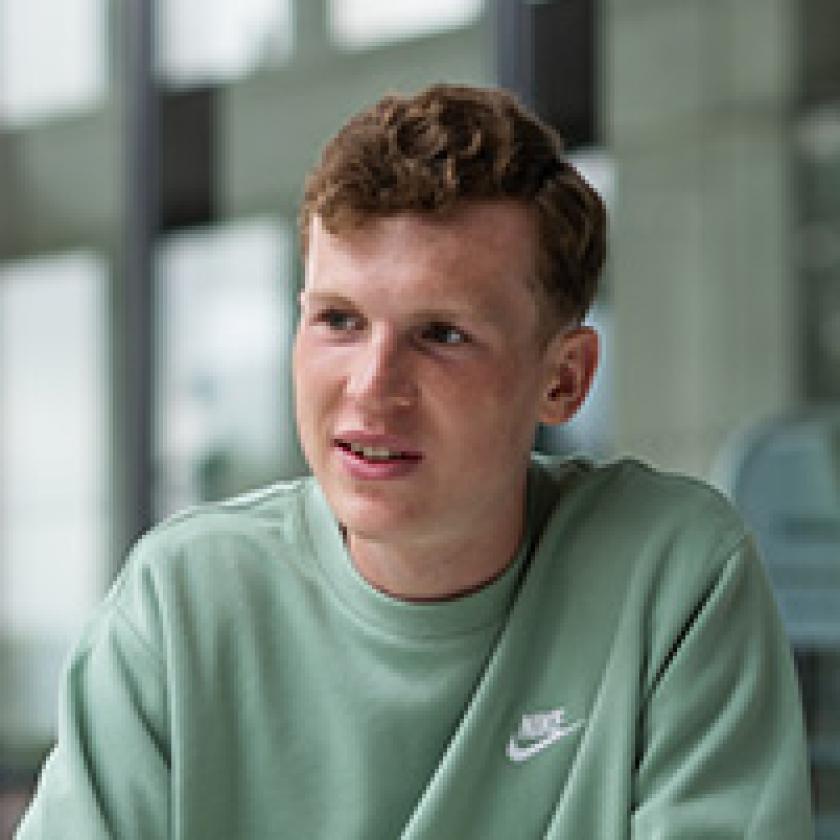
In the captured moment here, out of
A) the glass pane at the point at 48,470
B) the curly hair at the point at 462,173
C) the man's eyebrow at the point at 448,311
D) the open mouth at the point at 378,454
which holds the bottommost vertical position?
the glass pane at the point at 48,470

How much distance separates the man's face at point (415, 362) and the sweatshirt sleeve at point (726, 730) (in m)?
0.24

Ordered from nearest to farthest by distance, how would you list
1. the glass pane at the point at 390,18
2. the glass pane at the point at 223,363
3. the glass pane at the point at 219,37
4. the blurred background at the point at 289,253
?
the blurred background at the point at 289,253 < the glass pane at the point at 390,18 < the glass pane at the point at 223,363 < the glass pane at the point at 219,37

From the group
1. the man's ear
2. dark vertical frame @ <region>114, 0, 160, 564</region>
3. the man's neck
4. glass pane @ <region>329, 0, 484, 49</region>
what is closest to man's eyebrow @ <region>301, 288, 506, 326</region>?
the man's ear

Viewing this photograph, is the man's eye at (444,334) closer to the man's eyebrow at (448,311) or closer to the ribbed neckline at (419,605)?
the man's eyebrow at (448,311)

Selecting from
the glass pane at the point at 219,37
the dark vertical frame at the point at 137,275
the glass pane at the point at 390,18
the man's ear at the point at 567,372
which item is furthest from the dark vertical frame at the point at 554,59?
the man's ear at the point at 567,372

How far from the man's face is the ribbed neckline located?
0.32 feet

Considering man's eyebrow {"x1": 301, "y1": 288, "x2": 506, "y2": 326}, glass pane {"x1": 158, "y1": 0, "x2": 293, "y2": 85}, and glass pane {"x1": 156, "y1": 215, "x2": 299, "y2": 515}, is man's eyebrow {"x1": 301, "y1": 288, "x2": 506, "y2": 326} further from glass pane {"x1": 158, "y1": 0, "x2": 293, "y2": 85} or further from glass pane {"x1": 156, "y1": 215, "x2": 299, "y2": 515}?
glass pane {"x1": 158, "y1": 0, "x2": 293, "y2": 85}

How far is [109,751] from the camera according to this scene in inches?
65.1

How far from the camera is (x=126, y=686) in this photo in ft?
5.46

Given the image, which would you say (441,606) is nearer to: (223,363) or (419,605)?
(419,605)

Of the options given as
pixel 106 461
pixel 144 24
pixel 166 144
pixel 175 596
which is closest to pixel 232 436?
pixel 106 461

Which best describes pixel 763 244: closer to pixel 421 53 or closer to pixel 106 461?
pixel 421 53

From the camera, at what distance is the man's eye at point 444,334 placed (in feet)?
5.08

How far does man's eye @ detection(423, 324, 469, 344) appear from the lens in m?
1.55
